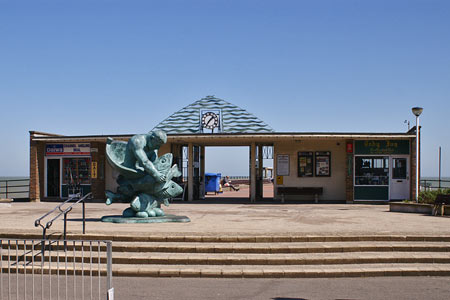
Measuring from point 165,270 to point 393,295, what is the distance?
3.55m

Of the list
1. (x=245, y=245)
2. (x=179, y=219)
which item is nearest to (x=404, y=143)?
(x=179, y=219)

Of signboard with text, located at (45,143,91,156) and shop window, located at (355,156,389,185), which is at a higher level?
signboard with text, located at (45,143,91,156)

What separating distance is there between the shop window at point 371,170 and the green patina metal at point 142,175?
10.4m

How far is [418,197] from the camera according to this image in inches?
635

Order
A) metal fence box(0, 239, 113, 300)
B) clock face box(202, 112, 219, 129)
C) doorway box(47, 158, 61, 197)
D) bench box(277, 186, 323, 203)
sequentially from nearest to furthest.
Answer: metal fence box(0, 239, 113, 300) → bench box(277, 186, 323, 203) → doorway box(47, 158, 61, 197) → clock face box(202, 112, 219, 129)

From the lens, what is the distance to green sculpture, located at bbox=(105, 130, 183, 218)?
38.1 feet

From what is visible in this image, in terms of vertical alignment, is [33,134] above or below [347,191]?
above

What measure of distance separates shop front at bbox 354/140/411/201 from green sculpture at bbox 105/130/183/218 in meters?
10.4

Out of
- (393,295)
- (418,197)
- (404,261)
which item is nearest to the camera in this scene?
(393,295)

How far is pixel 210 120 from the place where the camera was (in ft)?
76.1

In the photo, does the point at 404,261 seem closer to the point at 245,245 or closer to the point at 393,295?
the point at 393,295

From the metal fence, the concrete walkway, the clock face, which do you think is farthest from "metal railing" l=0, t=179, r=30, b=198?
the metal fence

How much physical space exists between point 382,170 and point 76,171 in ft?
44.9

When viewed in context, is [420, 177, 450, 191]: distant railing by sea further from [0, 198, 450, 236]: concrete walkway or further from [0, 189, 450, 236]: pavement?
[0, 198, 450, 236]: concrete walkway
